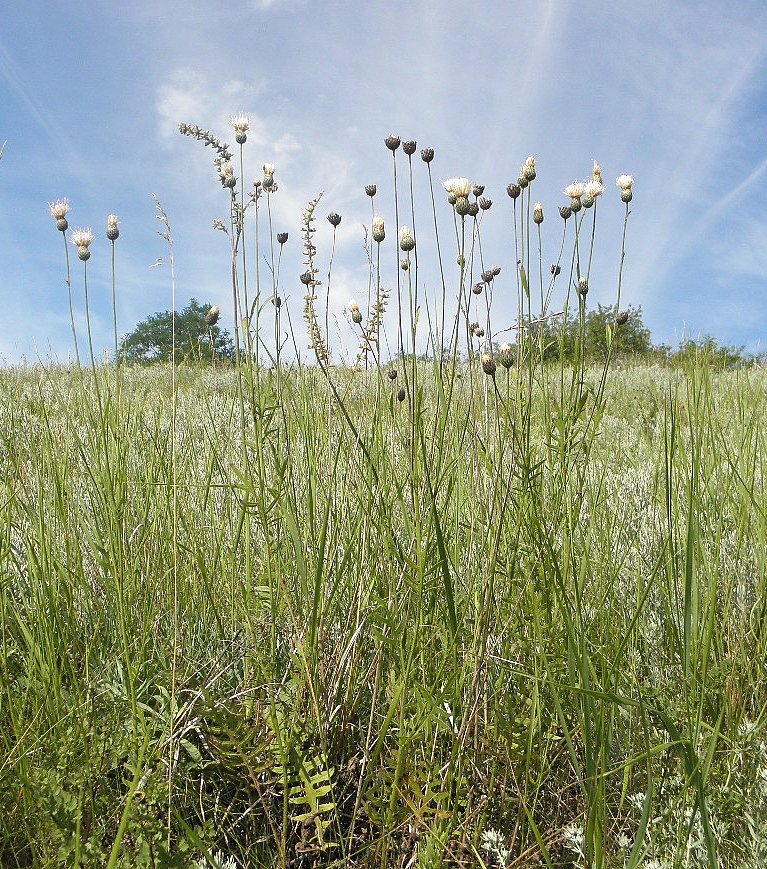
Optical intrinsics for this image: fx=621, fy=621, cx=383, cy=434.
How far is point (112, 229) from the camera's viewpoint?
1.80 metres

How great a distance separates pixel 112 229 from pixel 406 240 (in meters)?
0.93

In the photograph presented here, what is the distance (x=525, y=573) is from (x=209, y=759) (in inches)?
31.5

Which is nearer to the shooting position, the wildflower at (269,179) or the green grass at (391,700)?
the green grass at (391,700)

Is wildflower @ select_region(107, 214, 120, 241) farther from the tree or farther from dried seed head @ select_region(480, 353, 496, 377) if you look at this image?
dried seed head @ select_region(480, 353, 496, 377)

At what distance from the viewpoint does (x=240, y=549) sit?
192 cm

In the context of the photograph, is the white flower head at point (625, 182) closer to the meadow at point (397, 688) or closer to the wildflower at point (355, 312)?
the meadow at point (397, 688)

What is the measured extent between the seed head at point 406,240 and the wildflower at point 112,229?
887 millimetres

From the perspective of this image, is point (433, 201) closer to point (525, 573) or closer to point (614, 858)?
point (525, 573)

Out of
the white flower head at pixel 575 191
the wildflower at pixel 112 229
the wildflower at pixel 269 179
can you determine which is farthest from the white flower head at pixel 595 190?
the wildflower at pixel 112 229

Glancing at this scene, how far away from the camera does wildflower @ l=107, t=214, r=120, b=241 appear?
5.84 feet

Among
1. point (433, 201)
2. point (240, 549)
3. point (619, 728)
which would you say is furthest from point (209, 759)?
point (433, 201)

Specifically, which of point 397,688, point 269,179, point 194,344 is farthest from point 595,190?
point 194,344

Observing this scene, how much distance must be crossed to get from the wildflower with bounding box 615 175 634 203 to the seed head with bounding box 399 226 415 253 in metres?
0.61

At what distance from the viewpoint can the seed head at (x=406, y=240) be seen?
1.42 m
